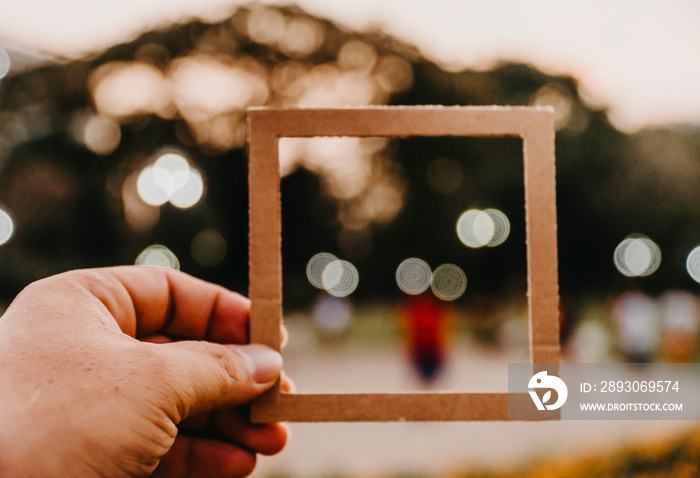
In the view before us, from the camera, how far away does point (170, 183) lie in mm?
13766

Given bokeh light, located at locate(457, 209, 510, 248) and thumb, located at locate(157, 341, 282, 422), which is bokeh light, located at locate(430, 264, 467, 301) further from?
thumb, located at locate(157, 341, 282, 422)

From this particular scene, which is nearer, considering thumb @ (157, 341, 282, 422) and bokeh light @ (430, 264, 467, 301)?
thumb @ (157, 341, 282, 422)

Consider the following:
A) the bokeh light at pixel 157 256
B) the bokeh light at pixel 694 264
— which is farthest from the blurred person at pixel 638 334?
the bokeh light at pixel 157 256

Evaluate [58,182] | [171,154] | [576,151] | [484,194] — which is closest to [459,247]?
[484,194]

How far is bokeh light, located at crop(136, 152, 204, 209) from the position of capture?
44.2ft

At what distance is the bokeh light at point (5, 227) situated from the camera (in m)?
12.5

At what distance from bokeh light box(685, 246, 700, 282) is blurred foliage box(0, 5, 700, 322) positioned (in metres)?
1.28

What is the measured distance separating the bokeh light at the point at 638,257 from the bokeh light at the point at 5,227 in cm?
1674

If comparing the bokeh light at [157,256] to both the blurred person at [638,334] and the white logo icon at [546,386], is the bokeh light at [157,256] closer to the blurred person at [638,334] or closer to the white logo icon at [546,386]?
the blurred person at [638,334]

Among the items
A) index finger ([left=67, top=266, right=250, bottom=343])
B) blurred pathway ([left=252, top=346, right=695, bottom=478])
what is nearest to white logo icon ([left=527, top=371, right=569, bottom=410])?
index finger ([left=67, top=266, right=250, bottom=343])

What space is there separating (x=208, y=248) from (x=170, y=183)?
2.07 meters

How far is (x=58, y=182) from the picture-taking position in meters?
13.3

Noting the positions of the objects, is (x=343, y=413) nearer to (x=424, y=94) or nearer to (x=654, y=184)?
(x=424, y=94)

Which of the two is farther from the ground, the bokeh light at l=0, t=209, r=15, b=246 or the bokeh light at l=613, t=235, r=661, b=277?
the bokeh light at l=0, t=209, r=15, b=246
